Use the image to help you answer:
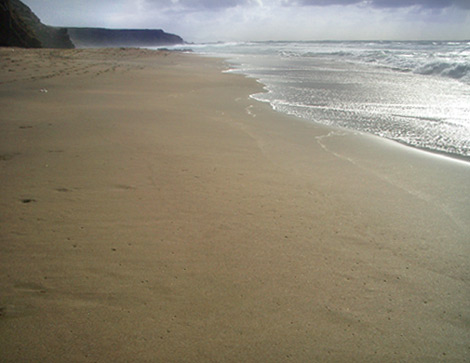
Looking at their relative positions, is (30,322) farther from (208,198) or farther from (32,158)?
(32,158)

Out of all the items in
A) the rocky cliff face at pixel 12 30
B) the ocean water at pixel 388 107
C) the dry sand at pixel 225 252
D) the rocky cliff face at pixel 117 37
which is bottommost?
the dry sand at pixel 225 252

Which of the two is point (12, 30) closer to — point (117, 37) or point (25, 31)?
point (25, 31)

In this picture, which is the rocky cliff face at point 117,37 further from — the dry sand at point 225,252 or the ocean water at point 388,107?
the dry sand at point 225,252

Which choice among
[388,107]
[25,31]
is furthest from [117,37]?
[388,107]

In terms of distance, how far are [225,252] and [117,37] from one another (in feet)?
341

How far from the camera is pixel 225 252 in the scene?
1.89m

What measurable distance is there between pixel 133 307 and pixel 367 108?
22.5ft

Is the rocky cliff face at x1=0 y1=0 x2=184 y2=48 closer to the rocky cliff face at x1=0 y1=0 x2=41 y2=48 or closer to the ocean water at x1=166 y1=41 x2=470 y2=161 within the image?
the rocky cliff face at x1=0 y1=0 x2=41 y2=48

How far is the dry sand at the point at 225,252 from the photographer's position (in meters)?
1.35

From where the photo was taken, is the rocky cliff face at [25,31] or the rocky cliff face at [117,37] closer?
the rocky cliff face at [25,31]

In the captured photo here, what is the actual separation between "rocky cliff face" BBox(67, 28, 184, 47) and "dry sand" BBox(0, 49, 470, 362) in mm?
81032

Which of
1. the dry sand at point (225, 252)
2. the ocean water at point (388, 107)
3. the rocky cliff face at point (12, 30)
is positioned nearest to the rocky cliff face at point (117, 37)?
the rocky cliff face at point (12, 30)

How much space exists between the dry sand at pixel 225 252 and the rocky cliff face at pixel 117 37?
81.0m

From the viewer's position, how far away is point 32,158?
3.04 m
